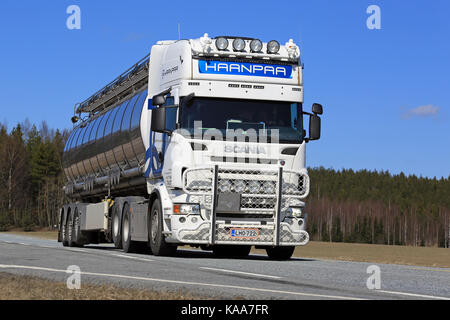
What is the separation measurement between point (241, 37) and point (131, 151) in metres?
4.78

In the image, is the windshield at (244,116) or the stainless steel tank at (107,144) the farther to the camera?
the stainless steel tank at (107,144)

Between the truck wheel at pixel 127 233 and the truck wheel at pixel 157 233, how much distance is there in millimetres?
2072

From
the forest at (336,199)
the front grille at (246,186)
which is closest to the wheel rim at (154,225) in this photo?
the front grille at (246,186)

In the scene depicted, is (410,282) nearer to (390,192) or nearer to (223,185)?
(223,185)

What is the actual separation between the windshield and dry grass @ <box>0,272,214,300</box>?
7.11 meters

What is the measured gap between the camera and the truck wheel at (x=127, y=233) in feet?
63.1

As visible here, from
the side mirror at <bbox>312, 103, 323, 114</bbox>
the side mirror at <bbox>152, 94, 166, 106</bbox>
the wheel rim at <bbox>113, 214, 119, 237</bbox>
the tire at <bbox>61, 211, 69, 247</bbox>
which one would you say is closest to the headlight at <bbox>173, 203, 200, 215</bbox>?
the side mirror at <bbox>152, 94, 166, 106</bbox>

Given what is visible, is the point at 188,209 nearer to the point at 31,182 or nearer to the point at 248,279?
the point at 248,279

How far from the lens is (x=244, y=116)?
620 inches

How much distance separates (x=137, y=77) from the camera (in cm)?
2022

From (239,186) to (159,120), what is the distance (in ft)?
7.07

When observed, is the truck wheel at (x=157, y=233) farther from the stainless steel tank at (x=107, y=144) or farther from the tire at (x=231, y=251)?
the tire at (x=231, y=251)
